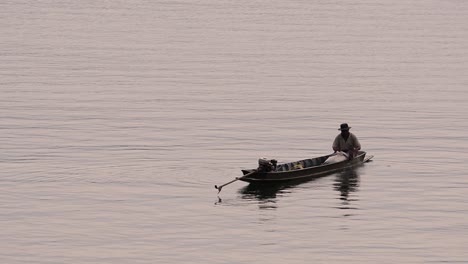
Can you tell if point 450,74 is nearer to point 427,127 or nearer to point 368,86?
point 368,86

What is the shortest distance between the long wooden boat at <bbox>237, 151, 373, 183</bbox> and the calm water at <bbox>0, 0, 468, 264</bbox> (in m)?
0.55

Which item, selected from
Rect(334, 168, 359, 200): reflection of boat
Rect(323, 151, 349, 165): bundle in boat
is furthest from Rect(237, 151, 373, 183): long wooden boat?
Rect(334, 168, 359, 200): reflection of boat

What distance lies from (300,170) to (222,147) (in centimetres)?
1204

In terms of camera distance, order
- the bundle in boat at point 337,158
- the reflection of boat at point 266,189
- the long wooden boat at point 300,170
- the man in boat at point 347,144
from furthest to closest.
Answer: the man in boat at point 347,144 < the bundle in boat at point 337,158 < the long wooden boat at point 300,170 < the reflection of boat at point 266,189

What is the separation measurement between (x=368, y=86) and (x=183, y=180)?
48.6 metres

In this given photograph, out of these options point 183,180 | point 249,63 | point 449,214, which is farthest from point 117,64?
point 449,214

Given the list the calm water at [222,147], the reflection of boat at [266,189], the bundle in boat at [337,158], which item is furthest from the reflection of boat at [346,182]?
the reflection of boat at [266,189]

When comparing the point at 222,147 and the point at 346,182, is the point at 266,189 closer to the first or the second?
the point at 346,182

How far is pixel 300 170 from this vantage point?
63344 millimetres

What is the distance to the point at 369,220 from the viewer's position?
178ft

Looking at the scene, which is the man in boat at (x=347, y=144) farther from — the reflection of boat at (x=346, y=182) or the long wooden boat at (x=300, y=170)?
the reflection of boat at (x=346, y=182)

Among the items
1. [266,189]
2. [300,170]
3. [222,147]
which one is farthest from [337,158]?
[222,147]

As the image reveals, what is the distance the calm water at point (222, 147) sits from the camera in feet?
164

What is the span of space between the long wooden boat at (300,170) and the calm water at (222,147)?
0.55 metres
